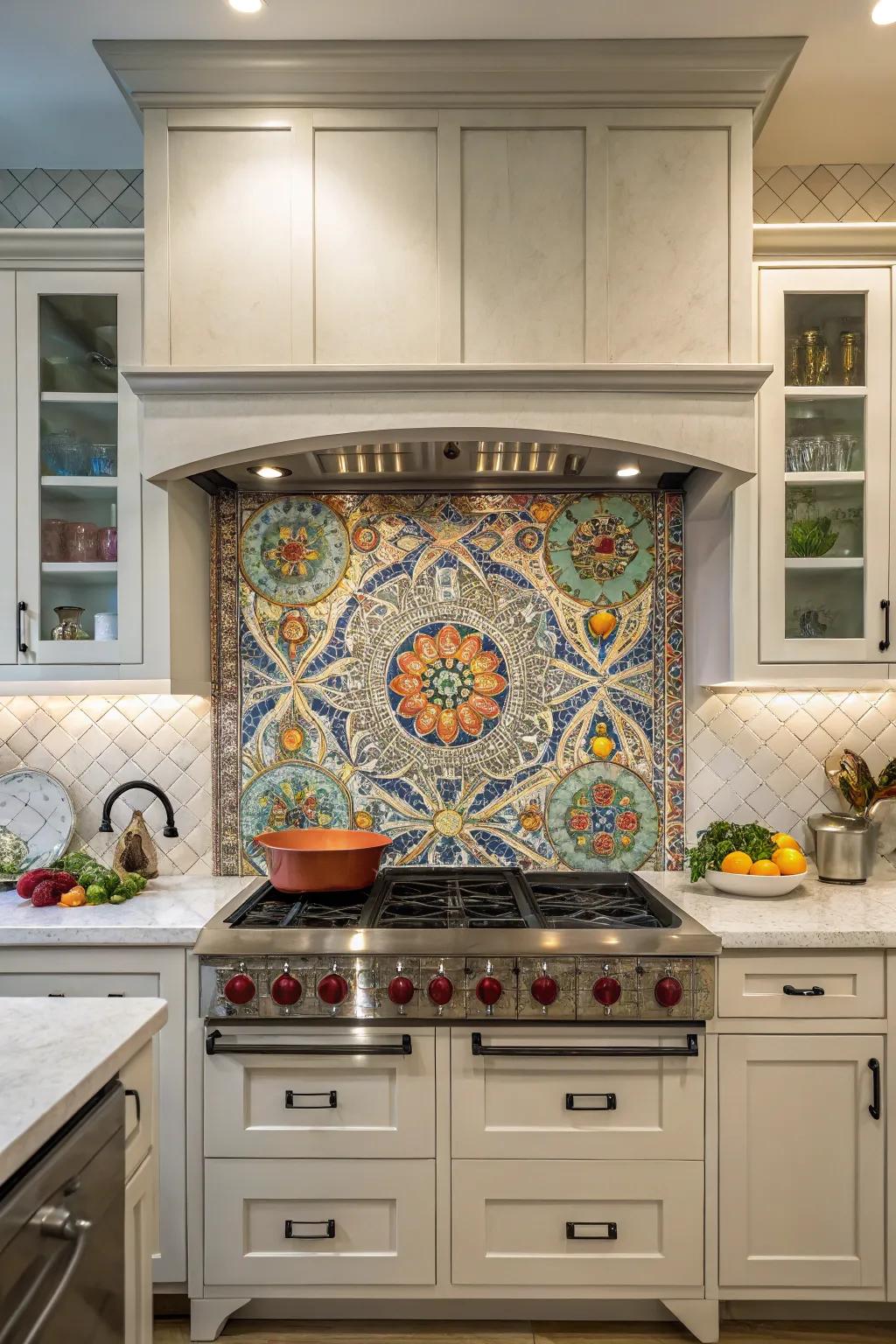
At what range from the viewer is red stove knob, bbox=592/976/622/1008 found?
2.02 metres

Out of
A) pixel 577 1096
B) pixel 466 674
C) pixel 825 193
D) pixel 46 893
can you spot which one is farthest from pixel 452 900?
pixel 825 193

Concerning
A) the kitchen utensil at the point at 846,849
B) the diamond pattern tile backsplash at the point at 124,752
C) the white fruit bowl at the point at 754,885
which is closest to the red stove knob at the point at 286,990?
the diamond pattern tile backsplash at the point at 124,752

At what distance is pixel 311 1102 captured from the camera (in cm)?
205

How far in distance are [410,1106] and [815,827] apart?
4.36ft

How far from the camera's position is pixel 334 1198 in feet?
6.71

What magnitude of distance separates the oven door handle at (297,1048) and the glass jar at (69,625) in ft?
3.48

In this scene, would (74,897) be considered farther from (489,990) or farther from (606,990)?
(606,990)

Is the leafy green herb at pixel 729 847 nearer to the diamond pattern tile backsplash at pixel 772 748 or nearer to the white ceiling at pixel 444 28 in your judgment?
the diamond pattern tile backsplash at pixel 772 748

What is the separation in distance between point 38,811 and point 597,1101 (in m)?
1.74

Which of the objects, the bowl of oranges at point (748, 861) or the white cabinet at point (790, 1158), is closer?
the white cabinet at point (790, 1158)

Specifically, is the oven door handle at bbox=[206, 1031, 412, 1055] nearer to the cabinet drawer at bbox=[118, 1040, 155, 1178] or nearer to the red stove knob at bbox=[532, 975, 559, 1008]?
the red stove knob at bbox=[532, 975, 559, 1008]

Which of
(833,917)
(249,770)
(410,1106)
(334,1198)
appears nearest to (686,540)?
(833,917)

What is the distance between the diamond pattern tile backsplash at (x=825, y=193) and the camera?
2.68m

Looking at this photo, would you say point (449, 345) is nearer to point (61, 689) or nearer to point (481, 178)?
point (481, 178)
